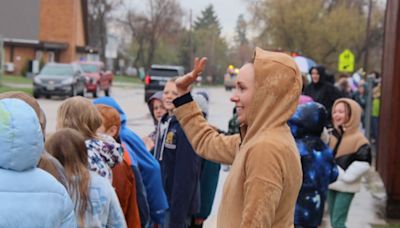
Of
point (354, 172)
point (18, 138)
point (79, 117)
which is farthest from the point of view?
point (354, 172)

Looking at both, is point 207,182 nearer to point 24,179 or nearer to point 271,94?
point 271,94

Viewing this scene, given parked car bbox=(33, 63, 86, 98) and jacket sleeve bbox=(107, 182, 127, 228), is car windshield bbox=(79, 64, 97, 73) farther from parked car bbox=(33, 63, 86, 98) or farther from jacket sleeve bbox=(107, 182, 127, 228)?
jacket sleeve bbox=(107, 182, 127, 228)

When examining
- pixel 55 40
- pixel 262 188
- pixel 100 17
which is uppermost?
pixel 100 17

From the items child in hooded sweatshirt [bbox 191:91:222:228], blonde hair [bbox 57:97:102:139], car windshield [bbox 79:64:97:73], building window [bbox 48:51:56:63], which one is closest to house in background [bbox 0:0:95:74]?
building window [bbox 48:51:56:63]

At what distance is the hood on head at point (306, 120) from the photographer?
5.15 meters

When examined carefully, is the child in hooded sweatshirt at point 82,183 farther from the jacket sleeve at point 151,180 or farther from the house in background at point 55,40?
the house in background at point 55,40

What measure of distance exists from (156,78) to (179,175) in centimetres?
3002

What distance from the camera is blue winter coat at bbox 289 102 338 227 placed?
16.9 feet

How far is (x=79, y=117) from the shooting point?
4277 millimetres

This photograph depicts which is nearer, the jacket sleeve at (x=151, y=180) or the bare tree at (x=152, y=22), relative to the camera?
the jacket sleeve at (x=151, y=180)

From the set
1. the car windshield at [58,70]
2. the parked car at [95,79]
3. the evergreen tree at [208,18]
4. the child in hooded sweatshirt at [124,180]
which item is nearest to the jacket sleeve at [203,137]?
the child in hooded sweatshirt at [124,180]

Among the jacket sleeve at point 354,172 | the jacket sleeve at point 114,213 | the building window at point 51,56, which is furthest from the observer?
the building window at point 51,56

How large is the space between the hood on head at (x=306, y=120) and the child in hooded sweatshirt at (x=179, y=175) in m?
0.77

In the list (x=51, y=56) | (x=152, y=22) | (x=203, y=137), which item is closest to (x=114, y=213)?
(x=203, y=137)
